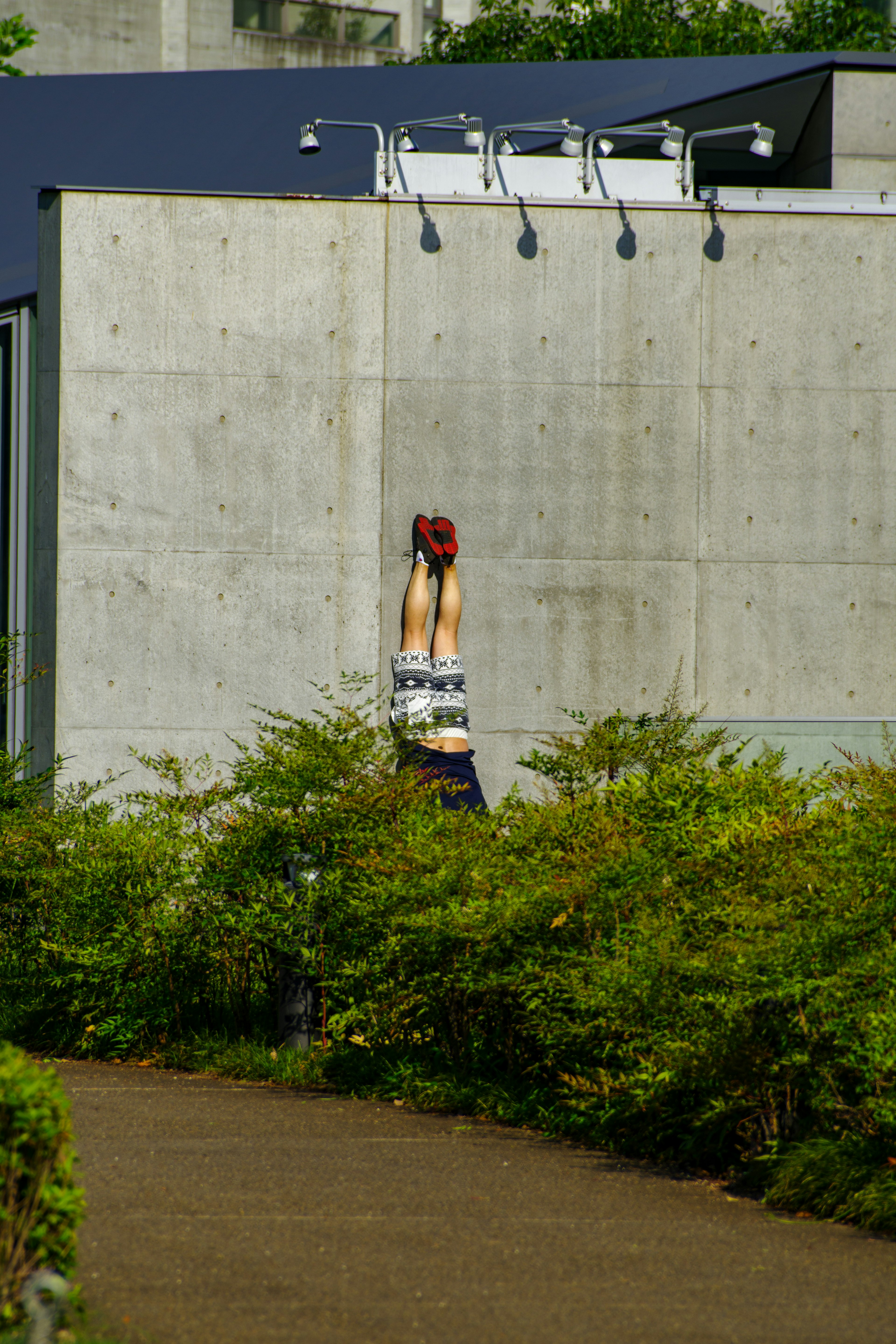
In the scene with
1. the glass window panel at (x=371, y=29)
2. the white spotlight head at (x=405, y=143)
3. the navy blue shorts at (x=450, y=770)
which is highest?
the glass window panel at (x=371, y=29)

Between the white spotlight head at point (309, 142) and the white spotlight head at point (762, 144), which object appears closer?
the white spotlight head at point (762, 144)

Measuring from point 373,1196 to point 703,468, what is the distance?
776cm

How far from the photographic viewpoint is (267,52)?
34.6 meters

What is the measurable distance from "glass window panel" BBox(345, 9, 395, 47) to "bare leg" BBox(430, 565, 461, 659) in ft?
101

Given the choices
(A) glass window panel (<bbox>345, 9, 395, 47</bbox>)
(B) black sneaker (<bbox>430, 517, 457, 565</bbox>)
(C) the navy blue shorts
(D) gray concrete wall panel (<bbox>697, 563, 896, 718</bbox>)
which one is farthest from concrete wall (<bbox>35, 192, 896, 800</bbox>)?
(A) glass window panel (<bbox>345, 9, 395, 47</bbox>)

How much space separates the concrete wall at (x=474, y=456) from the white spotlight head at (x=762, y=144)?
0.91 meters

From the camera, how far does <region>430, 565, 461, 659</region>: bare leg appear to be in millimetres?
9641

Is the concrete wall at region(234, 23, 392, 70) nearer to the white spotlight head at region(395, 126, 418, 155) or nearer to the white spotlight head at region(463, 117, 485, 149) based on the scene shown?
the white spotlight head at region(395, 126, 418, 155)

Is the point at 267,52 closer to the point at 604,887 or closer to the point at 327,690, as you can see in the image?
the point at 327,690

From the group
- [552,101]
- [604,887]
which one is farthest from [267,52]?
[604,887]

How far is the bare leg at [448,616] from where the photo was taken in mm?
9641

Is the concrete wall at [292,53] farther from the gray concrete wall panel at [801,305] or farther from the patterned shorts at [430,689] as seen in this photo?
the patterned shorts at [430,689]

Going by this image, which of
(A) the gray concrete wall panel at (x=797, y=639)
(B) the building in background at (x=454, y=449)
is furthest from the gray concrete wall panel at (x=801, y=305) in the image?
(A) the gray concrete wall panel at (x=797, y=639)

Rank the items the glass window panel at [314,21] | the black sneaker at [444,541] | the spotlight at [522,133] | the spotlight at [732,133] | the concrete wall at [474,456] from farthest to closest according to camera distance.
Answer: the glass window panel at [314,21]
the concrete wall at [474,456]
the spotlight at [522,133]
the black sneaker at [444,541]
the spotlight at [732,133]
